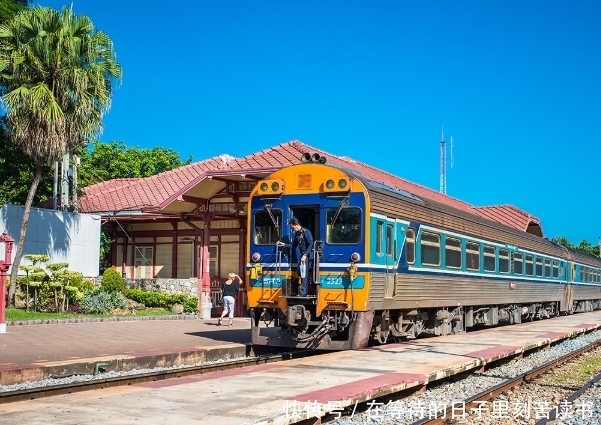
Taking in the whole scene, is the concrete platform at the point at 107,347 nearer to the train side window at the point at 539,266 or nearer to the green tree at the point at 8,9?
the green tree at the point at 8,9

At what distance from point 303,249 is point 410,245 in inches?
112

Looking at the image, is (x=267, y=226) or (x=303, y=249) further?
(x=267, y=226)

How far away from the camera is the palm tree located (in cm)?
2181

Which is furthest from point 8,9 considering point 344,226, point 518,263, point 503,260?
point 518,263

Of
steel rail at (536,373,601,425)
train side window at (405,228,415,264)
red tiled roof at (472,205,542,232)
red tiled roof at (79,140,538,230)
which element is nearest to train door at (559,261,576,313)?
red tiled roof at (472,205,542,232)

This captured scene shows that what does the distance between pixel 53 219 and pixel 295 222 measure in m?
14.7

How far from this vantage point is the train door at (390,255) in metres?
14.0

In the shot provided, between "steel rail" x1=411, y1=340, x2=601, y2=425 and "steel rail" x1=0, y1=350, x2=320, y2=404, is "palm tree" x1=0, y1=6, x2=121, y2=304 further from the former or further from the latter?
"steel rail" x1=411, y1=340, x2=601, y2=425

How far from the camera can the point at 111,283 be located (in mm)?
25297

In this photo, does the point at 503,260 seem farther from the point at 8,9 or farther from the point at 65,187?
the point at 8,9

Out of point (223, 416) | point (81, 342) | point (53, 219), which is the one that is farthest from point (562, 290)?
point (223, 416)

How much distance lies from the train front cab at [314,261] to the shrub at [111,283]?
483 inches

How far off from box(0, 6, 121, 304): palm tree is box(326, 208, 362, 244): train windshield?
38.5 ft

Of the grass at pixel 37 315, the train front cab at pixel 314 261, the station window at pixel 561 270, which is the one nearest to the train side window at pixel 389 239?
the train front cab at pixel 314 261
